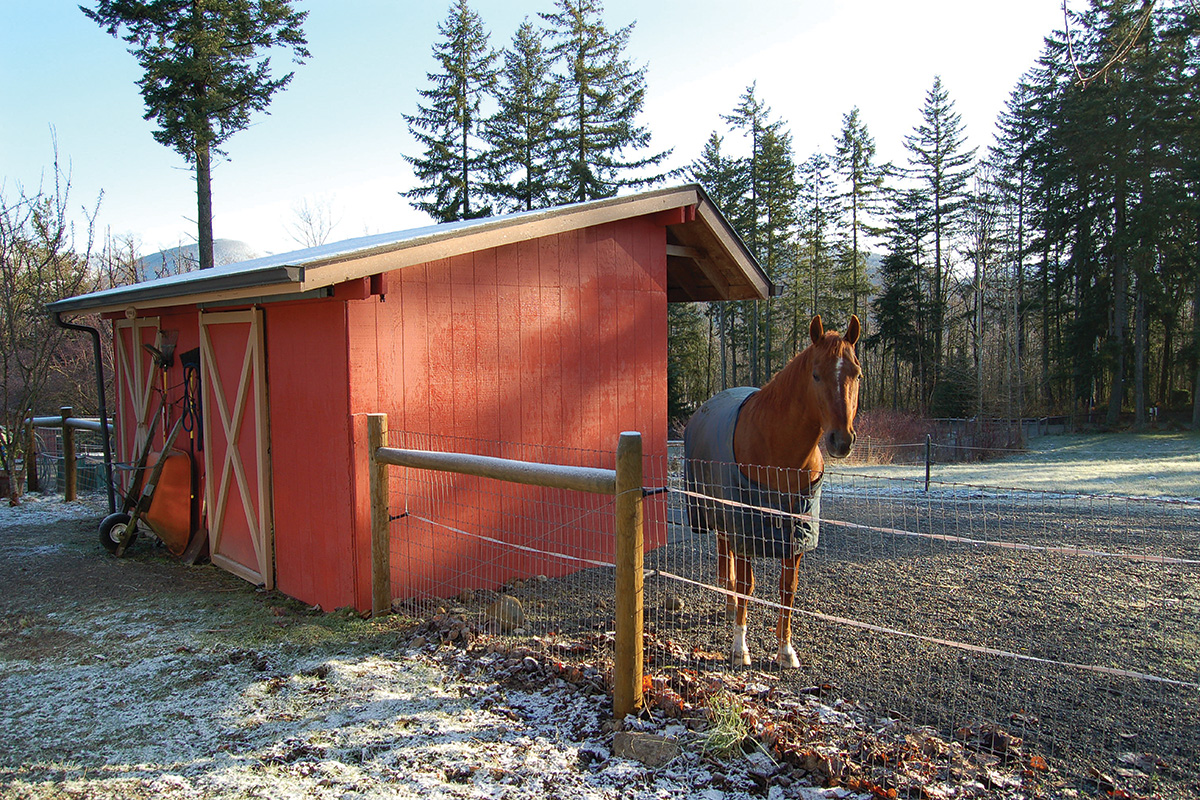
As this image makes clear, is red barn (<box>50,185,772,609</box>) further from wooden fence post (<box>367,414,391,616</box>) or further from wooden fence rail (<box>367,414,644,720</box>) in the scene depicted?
wooden fence rail (<box>367,414,644,720</box>)

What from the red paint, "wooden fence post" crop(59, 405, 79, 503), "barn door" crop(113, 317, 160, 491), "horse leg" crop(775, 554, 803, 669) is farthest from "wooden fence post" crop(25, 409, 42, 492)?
"horse leg" crop(775, 554, 803, 669)

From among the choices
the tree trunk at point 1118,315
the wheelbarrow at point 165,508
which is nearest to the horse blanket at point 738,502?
the wheelbarrow at point 165,508

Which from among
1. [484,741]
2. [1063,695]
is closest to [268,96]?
[484,741]

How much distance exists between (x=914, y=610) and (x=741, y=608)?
1.72 meters

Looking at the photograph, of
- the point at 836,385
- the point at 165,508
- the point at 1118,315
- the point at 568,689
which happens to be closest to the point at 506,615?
the point at 568,689

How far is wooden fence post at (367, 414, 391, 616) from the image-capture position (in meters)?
4.62

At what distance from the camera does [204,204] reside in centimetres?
1612

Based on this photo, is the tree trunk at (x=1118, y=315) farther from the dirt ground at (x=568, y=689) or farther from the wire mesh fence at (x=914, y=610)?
the dirt ground at (x=568, y=689)

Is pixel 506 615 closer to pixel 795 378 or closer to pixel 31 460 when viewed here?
pixel 795 378

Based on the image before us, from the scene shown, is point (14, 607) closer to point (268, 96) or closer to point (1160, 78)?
point (268, 96)

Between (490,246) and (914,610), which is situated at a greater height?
(490,246)

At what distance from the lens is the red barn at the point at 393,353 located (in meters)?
4.81

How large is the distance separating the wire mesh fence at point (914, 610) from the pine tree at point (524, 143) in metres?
20.3

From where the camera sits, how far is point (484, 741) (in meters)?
3.06
